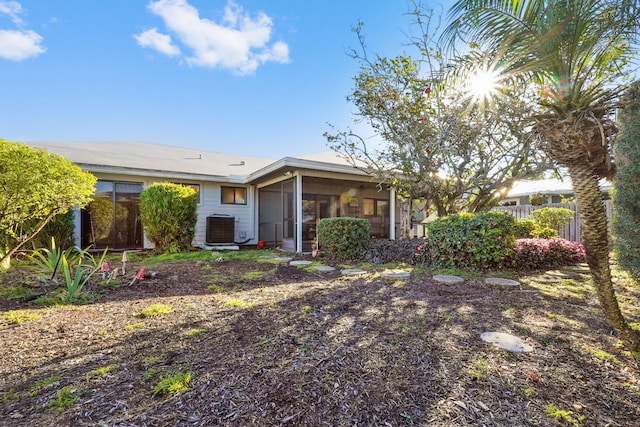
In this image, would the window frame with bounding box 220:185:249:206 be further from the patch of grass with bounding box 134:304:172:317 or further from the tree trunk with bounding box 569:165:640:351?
the tree trunk with bounding box 569:165:640:351

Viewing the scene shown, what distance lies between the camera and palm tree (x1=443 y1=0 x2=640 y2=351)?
220cm

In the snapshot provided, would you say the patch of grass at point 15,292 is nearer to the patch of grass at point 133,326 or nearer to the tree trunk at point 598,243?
the patch of grass at point 133,326

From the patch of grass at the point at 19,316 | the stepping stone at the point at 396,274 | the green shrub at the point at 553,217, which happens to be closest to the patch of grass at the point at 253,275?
the stepping stone at the point at 396,274

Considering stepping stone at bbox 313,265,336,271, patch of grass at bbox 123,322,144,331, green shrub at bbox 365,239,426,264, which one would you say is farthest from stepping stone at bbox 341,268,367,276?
patch of grass at bbox 123,322,144,331

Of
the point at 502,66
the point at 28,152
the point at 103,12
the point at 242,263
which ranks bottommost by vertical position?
the point at 242,263

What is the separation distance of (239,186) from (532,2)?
34.0ft

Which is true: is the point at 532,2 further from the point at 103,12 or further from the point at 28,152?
the point at 103,12

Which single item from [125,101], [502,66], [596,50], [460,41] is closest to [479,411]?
[502,66]

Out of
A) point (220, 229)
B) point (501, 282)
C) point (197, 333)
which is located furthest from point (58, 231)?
point (501, 282)

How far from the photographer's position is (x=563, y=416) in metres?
1.53

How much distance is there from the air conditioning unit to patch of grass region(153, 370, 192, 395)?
8.93 meters

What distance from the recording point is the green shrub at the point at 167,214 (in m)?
8.41

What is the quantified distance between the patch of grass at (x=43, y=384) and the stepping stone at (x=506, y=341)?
3.06m

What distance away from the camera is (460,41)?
120 inches
